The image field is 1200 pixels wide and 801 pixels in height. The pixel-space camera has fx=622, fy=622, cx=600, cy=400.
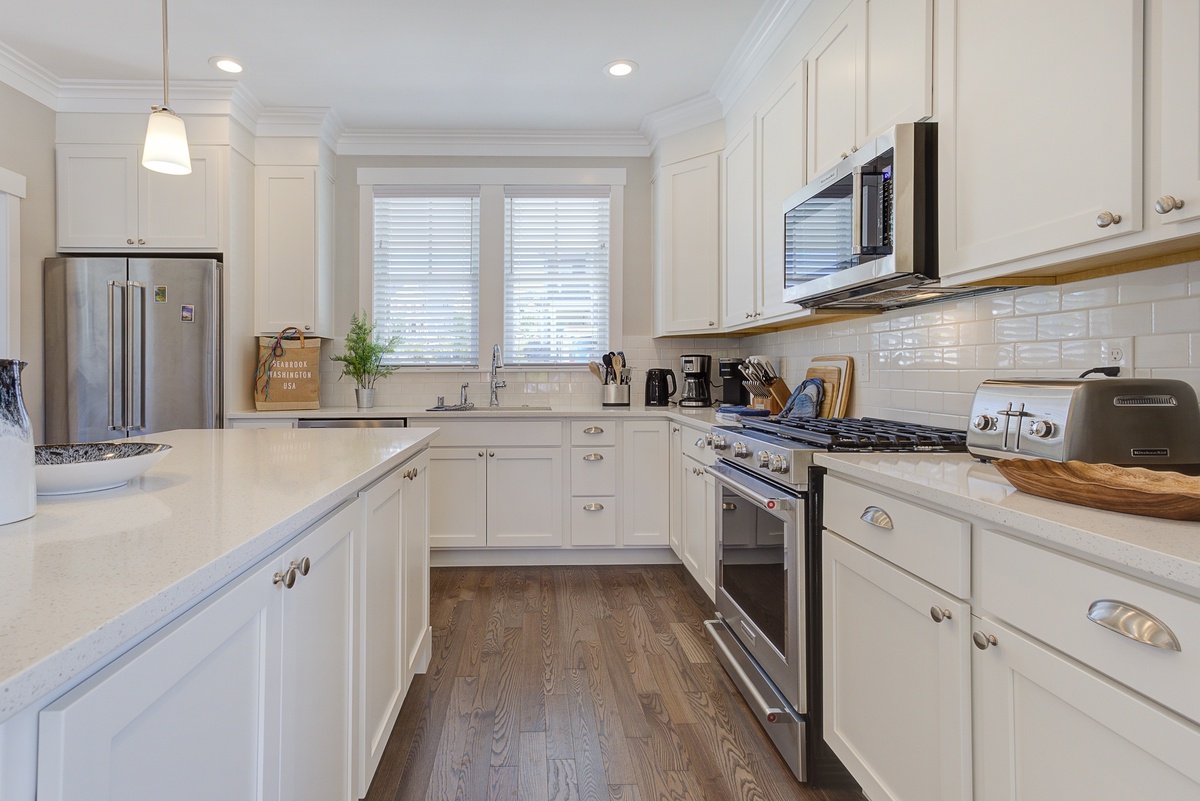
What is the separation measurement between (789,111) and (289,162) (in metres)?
2.89

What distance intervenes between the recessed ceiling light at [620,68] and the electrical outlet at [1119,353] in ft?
8.24

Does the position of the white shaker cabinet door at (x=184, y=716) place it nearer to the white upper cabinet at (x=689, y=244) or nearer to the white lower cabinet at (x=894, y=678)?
the white lower cabinet at (x=894, y=678)

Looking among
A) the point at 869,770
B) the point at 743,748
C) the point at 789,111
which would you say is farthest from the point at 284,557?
the point at 789,111

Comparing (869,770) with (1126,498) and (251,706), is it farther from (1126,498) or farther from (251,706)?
(251,706)

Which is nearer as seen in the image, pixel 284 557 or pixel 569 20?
pixel 284 557

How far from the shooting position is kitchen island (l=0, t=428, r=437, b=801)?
472 mm

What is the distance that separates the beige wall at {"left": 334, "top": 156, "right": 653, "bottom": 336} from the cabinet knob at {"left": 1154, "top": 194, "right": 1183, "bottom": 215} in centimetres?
318

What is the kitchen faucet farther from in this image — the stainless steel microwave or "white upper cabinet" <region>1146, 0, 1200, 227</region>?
"white upper cabinet" <region>1146, 0, 1200, 227</region>

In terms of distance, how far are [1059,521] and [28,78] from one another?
4.60 m

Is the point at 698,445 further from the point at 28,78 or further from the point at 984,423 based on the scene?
the point at 28,78

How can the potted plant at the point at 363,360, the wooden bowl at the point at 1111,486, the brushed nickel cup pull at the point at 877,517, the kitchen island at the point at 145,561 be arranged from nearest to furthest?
the kitchen island at the point at 145,561, the wooden bowl at the point at 1111,486, the brushed nickel cup pull at the point at 877,517, the potted plant at the point at 363,360

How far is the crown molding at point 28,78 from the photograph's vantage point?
304 cm

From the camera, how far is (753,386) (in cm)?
312

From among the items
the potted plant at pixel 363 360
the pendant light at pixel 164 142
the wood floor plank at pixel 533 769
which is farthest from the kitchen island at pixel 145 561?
the potted plant at pixel 363 360
